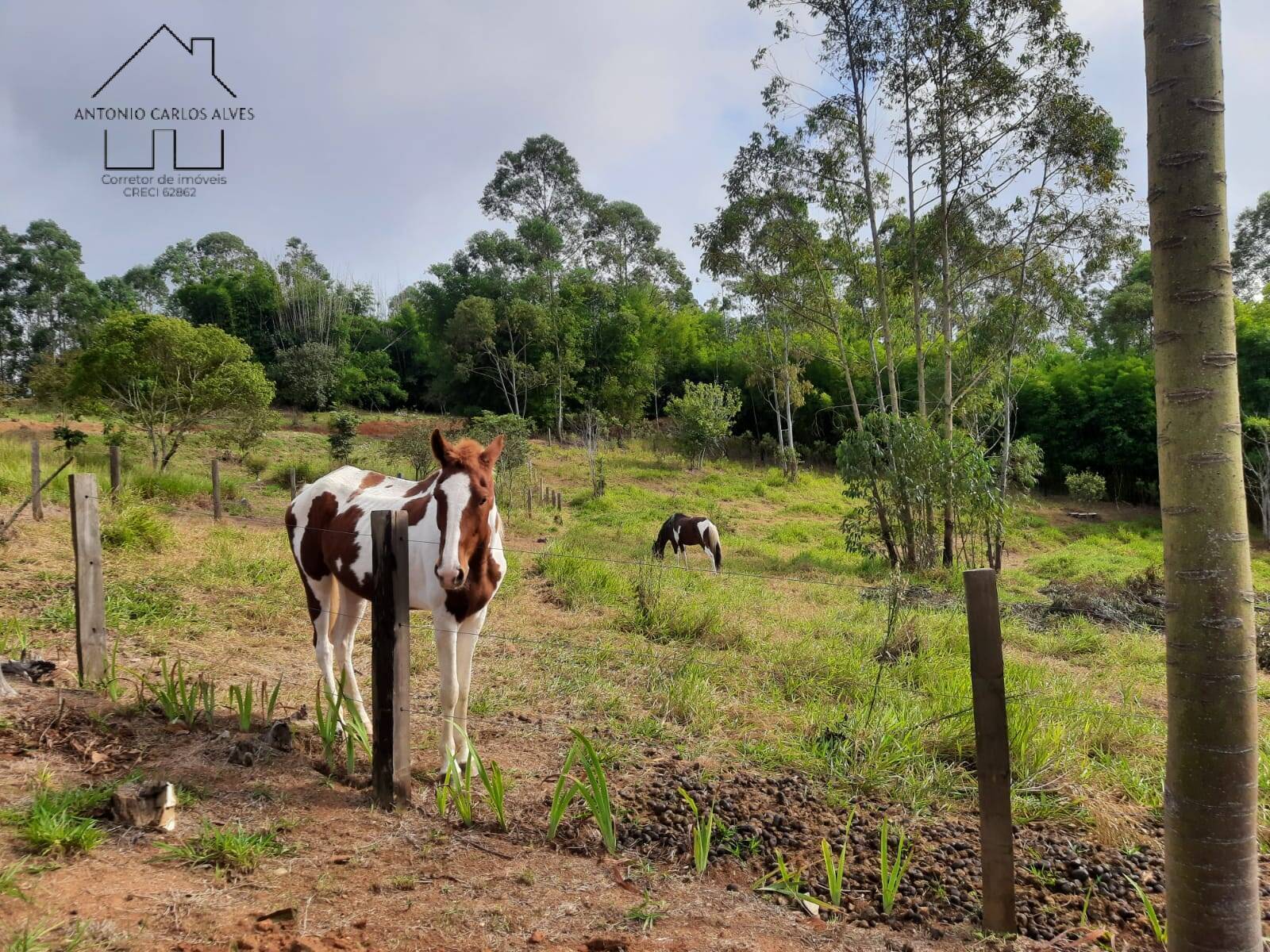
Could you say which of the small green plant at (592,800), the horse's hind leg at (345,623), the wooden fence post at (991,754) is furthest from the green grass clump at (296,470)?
the wooden fence post at (991,754)

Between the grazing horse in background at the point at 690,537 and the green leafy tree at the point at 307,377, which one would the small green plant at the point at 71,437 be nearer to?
the grazing horse in background at the point at 690,537

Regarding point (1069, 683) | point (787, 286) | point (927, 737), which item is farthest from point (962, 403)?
point (927, 737)

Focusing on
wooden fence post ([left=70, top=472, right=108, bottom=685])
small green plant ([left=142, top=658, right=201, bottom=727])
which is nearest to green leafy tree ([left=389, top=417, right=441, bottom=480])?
wooden fence post ([left=70, top=472, right=108, bottom=685])

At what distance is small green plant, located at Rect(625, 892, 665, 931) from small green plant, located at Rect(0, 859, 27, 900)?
5.99 feet

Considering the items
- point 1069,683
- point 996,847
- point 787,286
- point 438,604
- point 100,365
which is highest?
point 787,286

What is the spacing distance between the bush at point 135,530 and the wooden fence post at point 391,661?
6.18 meters

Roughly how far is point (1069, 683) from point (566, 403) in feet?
102

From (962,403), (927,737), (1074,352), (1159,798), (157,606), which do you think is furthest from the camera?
(1074,352)

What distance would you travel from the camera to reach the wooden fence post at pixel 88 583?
4082 millimetres

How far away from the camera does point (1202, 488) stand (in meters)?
1.74

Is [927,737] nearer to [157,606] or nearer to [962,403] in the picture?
[157,606]

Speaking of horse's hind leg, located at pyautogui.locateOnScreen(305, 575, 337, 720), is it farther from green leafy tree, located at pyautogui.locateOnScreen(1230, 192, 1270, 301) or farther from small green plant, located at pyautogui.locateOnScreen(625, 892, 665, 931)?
green leafy tree, located at pyautogui.locateOnScreen(1230, 192, 1270, 301)

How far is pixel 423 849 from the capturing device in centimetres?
276

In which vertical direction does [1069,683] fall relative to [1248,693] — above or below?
below
